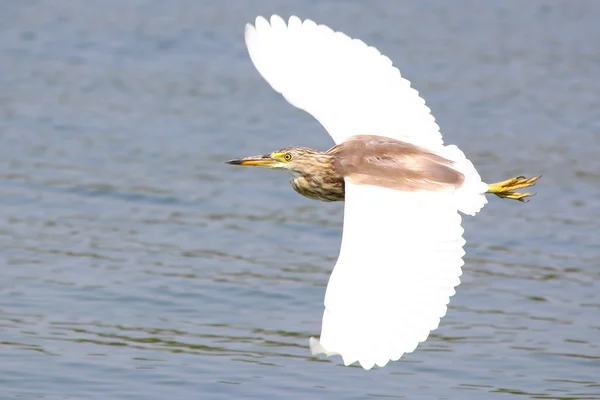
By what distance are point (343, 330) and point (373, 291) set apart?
41 cm

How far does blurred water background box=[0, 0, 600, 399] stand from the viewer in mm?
8336

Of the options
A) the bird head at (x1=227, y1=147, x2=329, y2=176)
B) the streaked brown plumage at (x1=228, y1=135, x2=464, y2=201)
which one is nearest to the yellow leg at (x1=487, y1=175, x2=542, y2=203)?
the streaked brown plumage at (x1=228, y1=135, x2=464, y2=201)

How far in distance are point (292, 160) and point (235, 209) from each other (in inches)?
116

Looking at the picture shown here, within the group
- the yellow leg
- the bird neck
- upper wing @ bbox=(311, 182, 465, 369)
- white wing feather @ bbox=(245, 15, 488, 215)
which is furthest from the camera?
the yellow leg

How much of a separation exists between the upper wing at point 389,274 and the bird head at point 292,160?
2.82ft

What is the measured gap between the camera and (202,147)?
502 inches

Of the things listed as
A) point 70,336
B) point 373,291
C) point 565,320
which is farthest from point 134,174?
point 373,291

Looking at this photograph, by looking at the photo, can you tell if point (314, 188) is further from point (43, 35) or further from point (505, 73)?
point (43, 35)

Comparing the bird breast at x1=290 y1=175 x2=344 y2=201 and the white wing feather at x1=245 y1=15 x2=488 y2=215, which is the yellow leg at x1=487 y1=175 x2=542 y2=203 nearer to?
the white wing feather at x1=245 y1=15 x2=488 y2=215

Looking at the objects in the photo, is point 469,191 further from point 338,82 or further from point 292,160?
point 338,82

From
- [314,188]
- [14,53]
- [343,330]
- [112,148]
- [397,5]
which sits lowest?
[343,330]

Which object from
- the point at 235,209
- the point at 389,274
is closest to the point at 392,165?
the point at 389,274

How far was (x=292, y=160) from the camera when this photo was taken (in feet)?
27.5

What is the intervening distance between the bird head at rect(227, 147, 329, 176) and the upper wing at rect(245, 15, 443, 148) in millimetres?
265
